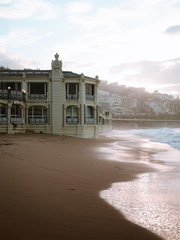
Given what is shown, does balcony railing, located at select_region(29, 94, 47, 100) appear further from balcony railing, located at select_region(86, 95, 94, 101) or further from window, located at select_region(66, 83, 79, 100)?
balcony railing, located at select_region(86, 95, 94, 101)

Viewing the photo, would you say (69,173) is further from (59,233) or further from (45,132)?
(45,132)

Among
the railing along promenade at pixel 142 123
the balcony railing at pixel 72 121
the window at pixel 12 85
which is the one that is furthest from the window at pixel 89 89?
the railing along promenade at pixel 142 123

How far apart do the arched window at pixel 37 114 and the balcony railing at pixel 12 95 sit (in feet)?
7.53

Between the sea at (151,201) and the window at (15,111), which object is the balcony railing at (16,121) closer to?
the window at (15,111)

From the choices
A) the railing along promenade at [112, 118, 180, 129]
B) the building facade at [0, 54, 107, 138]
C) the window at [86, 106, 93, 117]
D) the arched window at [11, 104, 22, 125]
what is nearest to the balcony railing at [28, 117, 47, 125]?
the building facade at [0, 54, 107, 138]

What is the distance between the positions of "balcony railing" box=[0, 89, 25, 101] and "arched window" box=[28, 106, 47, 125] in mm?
2295

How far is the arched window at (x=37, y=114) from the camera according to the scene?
31.0 meters

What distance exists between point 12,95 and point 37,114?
421 centimetres

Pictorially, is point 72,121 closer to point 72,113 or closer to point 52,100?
point 72,113

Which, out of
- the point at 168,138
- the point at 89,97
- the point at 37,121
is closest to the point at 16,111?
the point at 37,121

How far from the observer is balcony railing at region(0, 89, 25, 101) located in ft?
91.2

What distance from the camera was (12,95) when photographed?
28.6 meters

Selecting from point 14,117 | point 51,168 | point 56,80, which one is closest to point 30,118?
point 14,117

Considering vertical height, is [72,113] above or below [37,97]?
below
